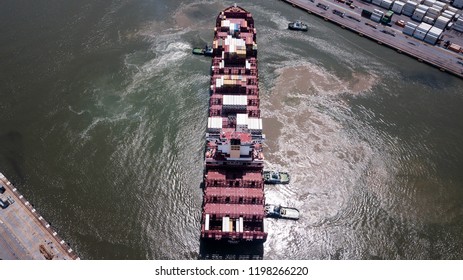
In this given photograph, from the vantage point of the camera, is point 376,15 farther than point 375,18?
No

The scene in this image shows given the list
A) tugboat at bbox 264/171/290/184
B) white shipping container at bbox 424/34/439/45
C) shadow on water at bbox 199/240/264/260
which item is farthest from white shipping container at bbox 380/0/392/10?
shadow on water at bbox 199/240/264/260

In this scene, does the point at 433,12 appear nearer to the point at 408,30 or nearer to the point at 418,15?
the point at 418,15

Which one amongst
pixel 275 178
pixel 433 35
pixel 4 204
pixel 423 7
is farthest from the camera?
pixel 423 7

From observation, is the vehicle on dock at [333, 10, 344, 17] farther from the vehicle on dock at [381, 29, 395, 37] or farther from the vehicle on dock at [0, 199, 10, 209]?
the vehicle on dock at [0, 199, 10, 209]

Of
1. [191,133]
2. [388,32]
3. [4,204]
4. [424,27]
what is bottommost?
[4,204]

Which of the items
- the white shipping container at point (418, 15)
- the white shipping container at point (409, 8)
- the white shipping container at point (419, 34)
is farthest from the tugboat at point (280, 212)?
the white shipping container at point (409, 8)

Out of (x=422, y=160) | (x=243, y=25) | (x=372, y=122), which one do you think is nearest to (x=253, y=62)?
(x=243, y=25)

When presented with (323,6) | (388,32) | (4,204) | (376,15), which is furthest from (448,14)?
(4,204)
